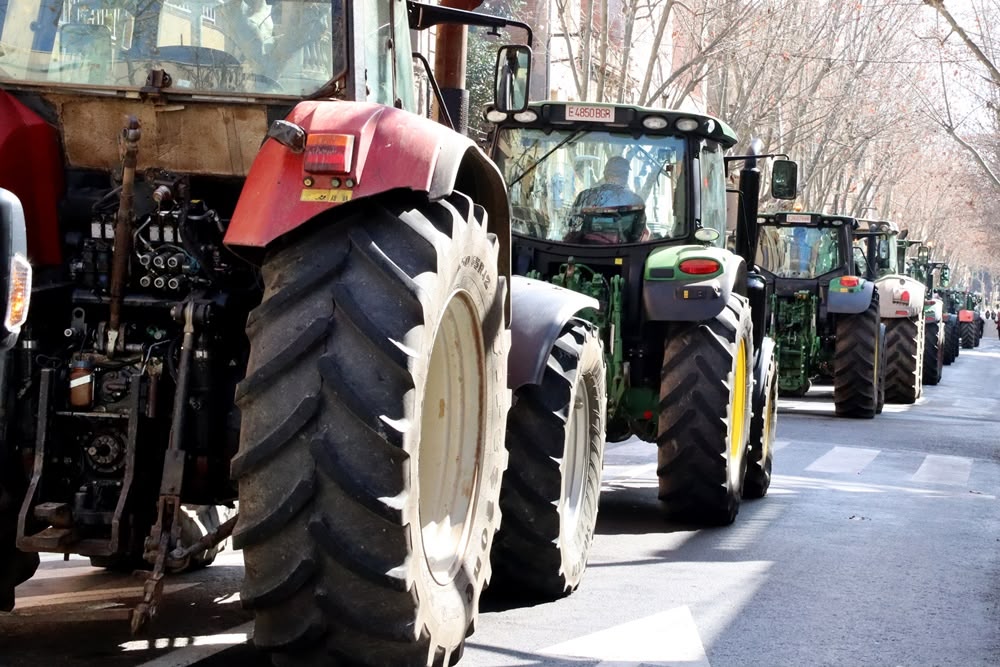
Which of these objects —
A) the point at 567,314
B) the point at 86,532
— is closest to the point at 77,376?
the point at 86,532

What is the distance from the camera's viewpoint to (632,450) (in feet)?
44.7

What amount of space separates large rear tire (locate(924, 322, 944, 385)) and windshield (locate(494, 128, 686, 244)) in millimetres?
17826

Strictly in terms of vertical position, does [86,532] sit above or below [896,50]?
below

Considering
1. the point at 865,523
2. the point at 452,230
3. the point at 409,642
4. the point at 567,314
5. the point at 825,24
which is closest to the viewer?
the point at 409,642

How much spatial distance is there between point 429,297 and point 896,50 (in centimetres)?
3291

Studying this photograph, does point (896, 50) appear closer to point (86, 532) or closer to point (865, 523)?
point (865, 523)

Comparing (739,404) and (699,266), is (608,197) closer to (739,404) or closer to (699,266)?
(699,266)

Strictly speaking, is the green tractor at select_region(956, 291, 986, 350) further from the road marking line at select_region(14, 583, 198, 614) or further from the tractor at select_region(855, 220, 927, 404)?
the road marking line at select_region(14, 583, 198, 614)

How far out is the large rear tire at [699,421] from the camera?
8.55m

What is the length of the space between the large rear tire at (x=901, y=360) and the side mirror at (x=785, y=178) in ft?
35.6

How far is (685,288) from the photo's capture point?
8836 mm

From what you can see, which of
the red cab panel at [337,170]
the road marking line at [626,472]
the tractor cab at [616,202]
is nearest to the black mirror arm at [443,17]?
the red cab panel at [337,170]

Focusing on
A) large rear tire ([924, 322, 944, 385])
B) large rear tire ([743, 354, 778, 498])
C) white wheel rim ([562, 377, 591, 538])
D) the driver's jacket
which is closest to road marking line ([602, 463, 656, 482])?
large rear tire ([743, 354, 778, 498])

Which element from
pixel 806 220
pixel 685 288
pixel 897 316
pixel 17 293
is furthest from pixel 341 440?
pixel 897 316
